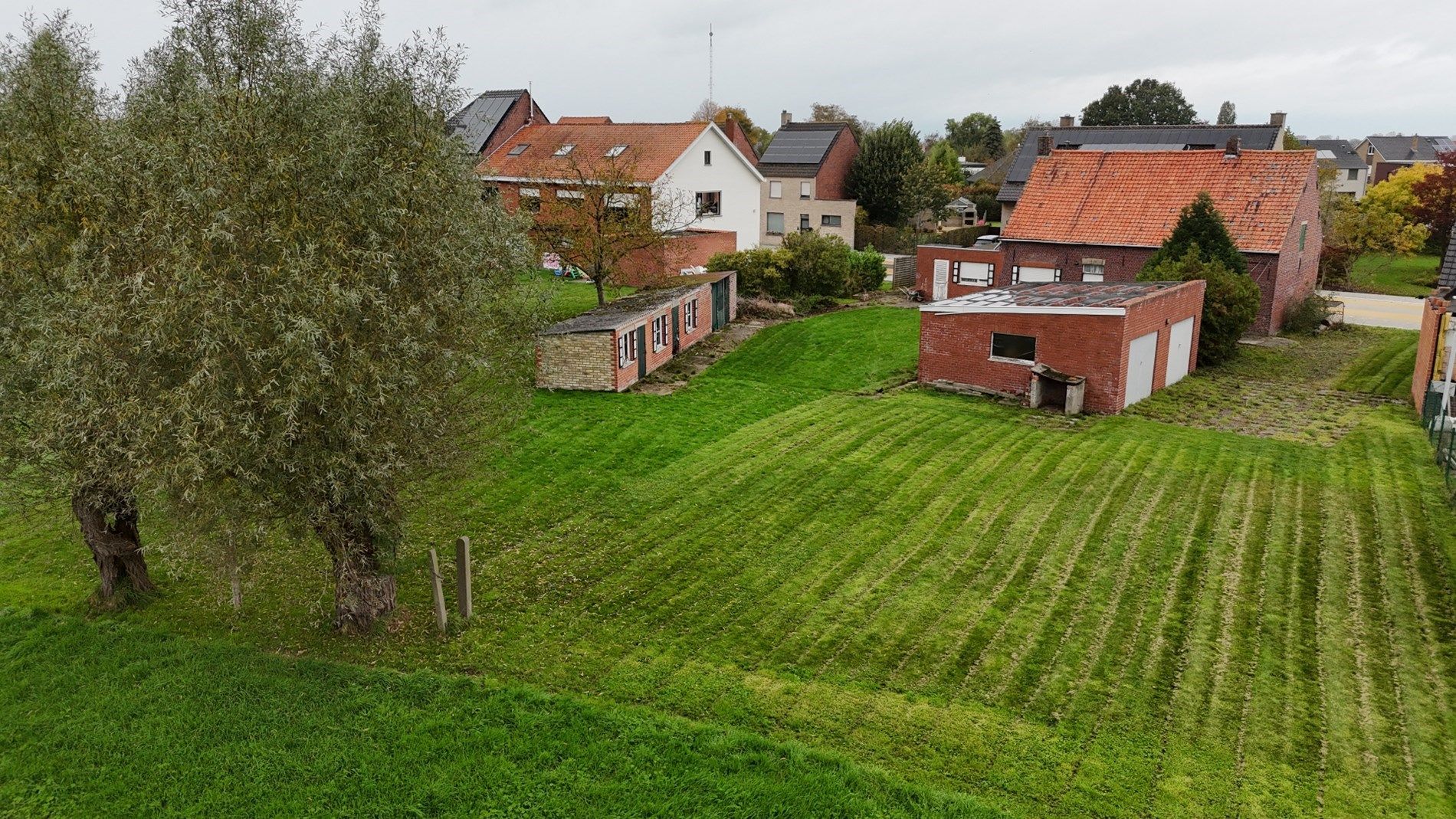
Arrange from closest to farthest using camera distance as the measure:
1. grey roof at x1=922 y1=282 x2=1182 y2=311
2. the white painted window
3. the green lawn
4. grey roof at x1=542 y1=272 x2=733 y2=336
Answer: grey roof at x1=922 y1=282 x2=1182 y2=311 → grey roof at x1=542 y1=272 x2=733 y2=336 → the white painted window → the green lawn

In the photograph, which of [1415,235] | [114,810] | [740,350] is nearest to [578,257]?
[740,350]

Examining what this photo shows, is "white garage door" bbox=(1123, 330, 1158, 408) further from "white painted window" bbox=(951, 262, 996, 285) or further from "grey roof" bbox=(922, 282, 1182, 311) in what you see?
"white painted window" bbox=(951, 262, 996, 285)

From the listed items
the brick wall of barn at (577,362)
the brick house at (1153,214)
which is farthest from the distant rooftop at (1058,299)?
the brick wall of barn at (577,362)

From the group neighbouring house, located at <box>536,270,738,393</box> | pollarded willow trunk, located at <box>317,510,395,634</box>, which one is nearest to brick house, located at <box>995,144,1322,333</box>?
neighbouring house, located at <box>536,270,738,393</box>

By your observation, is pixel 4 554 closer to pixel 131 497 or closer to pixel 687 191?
pixel 131 497

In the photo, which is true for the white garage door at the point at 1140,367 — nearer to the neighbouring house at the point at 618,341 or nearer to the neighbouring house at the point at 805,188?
the neighbouring house at the point at 618,341

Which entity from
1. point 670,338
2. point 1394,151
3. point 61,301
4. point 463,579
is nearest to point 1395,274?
Result: point 670,338
